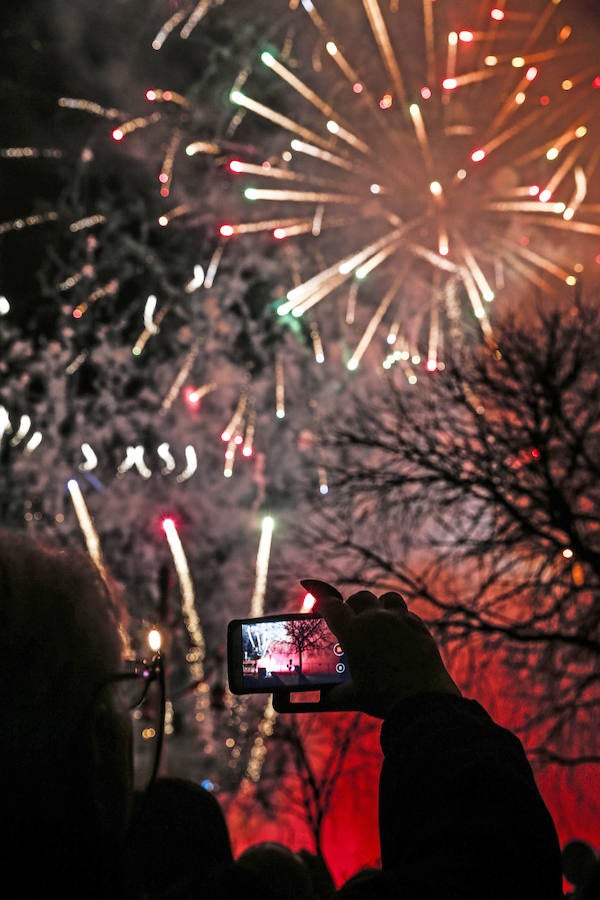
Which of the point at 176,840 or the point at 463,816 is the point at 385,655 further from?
the point at 176,840

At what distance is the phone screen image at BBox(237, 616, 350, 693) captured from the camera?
2.46 metres

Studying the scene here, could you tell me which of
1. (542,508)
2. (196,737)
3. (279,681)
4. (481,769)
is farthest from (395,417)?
(196,737)

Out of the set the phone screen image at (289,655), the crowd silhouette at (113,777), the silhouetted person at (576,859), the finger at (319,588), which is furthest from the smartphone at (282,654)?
the silhouetted person at (576,859)

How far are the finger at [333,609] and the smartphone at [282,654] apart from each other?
49 centimetres

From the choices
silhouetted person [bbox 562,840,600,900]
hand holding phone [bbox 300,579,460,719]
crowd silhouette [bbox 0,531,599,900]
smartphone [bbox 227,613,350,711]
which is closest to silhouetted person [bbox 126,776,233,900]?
smartphone [bbox 227,613,350,711]

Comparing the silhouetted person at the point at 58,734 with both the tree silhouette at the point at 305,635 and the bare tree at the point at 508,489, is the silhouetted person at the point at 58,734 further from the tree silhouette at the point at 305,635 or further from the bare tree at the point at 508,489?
the bare tree at the point at 508,489

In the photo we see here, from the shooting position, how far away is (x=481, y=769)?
4.43 feet

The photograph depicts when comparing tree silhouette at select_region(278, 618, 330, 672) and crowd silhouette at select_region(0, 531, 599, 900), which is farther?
tree silhouette at select_region(278, 618, 330, 672)

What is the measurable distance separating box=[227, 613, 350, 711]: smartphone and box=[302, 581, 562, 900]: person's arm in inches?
29.2

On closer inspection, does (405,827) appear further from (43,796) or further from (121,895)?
(43,796)

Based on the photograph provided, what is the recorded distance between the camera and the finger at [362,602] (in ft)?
6.44

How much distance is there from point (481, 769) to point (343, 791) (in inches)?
981

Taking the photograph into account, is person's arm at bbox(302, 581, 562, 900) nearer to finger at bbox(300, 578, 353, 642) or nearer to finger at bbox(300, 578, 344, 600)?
finger at bbox(300, 578, 353, 642)

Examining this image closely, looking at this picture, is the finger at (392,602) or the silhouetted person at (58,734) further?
the finger at (392,602)
